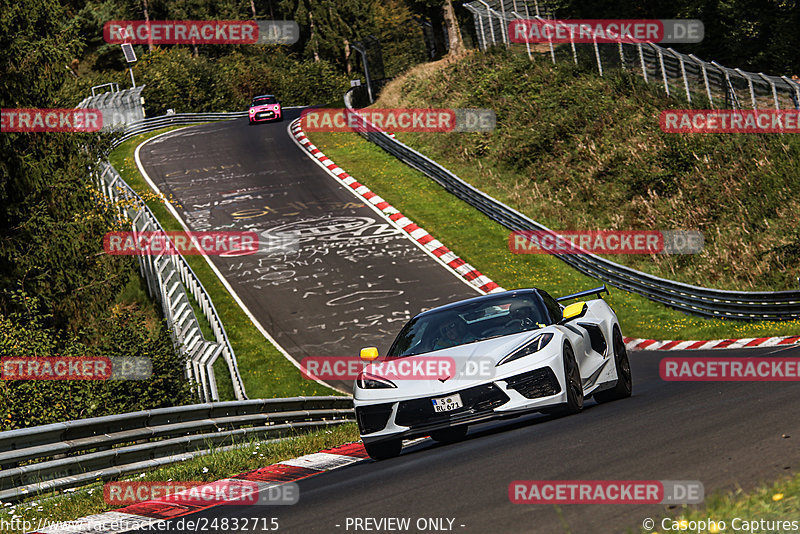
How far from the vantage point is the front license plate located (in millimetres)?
8695

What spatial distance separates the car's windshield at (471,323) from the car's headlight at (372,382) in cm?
48

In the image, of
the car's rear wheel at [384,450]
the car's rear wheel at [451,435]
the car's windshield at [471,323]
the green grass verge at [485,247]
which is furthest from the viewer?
the green grass verge at [485,247]

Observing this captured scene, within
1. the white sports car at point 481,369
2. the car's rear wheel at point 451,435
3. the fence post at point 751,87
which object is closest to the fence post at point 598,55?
the fence post at point 751,87

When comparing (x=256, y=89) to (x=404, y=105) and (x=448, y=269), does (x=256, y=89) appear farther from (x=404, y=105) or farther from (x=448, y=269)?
(x=448, y=269)

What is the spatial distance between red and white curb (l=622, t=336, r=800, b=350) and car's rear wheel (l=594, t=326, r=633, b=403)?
23.0ft

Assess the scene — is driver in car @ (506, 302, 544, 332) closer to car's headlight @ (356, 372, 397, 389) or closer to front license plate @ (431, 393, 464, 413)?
front license plate @ (431, 393, 464, 413)

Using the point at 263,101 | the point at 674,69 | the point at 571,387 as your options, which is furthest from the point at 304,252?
the point at 263,101

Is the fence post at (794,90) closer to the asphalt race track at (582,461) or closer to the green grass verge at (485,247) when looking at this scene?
the green grass verge at (485,247)

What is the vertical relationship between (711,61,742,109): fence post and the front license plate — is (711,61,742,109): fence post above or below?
above

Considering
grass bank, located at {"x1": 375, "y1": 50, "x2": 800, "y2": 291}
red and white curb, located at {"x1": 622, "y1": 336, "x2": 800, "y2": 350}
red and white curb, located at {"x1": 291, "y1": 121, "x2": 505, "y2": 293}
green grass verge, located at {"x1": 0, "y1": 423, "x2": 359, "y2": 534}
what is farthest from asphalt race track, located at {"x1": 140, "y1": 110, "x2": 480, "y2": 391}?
green grass verge, located at {"x1": 0, "y1": 423, "x2": 359, "y2": 534}

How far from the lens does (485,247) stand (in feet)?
95.2

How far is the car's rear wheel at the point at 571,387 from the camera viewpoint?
909 cm

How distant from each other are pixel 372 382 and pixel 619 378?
303 centimetres

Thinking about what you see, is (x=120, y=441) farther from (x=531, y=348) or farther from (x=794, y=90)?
(x=794, y=90)
